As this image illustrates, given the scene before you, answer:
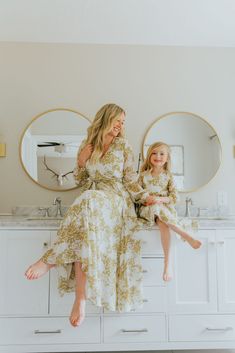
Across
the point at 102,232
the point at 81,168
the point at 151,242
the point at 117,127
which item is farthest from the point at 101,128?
the point at 151,242

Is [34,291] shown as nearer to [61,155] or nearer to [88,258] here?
[88,258]

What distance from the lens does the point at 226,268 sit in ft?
7.44

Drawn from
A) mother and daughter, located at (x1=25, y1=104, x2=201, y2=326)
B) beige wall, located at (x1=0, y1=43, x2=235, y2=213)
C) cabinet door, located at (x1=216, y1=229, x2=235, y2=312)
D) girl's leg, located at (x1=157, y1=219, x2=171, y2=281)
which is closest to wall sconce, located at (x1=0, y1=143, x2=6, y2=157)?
beige wall, located at (x1=0, y1=43, x2=235, y2=213)

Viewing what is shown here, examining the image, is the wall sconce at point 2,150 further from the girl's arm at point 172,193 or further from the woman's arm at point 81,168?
the girl's arm at point 172,193

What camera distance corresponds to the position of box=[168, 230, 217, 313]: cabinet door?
2.23 metres

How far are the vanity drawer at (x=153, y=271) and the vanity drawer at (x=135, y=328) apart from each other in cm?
21

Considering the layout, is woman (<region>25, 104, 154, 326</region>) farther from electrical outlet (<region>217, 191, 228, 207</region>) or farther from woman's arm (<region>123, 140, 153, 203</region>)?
electrical outlet (<region>217, 191, 228, 207</region>)

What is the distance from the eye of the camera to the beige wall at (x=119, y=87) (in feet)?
9.65

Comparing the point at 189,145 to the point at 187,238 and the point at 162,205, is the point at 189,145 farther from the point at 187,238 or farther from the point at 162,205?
the point at 187,238

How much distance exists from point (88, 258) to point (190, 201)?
1.25 m

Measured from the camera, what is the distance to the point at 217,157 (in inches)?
117

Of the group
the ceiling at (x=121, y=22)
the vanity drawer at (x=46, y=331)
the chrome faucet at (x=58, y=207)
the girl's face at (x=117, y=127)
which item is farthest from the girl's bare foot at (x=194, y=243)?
the ceiling at (x=121, y=22)

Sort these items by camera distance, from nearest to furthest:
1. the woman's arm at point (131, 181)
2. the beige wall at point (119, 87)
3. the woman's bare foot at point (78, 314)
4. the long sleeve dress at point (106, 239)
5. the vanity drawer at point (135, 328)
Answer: the woman's bare foot at point (78, 314) < the long sleeve dress at point (106, 239) < the vanity drawer at point (135, 328) < the woman's arm at point (131, 181) < the beige wall at point (119, 87)

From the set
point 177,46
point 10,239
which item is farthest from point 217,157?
point 10,239
